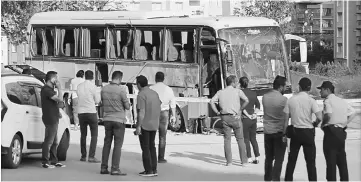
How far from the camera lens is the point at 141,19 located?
29219mm

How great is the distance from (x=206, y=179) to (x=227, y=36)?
11037 millimetres

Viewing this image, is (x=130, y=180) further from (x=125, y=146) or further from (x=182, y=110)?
(x=182, y=110)

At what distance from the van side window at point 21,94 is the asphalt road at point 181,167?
1.16 meters

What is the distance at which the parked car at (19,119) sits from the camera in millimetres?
16203

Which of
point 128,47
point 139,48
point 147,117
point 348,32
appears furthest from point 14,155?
point 348,32

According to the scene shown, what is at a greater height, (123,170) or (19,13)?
(19,13)

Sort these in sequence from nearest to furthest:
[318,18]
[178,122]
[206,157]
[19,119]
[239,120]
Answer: [19,119] < [239,120] < [206,157] < [178,122] < [318,18]

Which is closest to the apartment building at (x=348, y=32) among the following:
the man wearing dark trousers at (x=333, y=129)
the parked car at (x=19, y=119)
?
the parked car at (x=19, y=119)

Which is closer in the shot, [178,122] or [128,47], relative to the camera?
[178,122]

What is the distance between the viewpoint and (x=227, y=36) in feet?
87.7

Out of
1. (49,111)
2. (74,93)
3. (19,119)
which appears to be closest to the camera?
(19,119)

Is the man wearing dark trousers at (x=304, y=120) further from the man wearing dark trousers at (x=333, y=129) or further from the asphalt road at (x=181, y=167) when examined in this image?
the asphalt road at (x=181, y=167)

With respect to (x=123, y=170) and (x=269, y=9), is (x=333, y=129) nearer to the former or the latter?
(x=123, y=170)

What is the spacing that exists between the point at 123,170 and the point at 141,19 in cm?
1240
